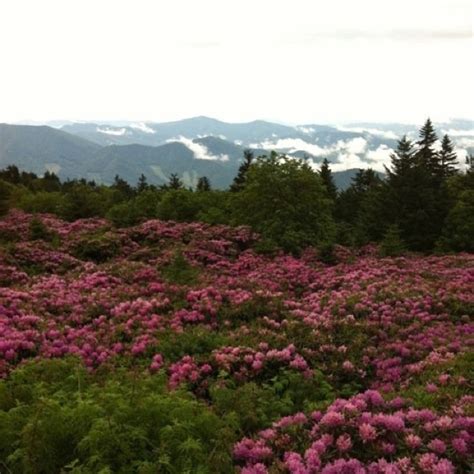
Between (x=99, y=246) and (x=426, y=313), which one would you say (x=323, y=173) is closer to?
(x=99, y=246)

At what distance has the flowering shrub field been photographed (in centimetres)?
592

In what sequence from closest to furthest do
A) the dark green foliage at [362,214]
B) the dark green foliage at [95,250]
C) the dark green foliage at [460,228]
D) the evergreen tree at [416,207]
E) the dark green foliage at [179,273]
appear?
the dark green foliage at [179,273]
the dark green foliage at [95,250]
the dark green foliage at [460,228]
the dark green foliage at [362,214]
the evergreen tree at [416,207]

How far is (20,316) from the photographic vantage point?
13.1m


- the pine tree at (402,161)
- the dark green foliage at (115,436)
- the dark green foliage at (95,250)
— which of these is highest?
the pine tree at (402,161)

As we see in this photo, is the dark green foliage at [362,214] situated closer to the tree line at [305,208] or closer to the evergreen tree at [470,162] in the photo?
Result: the tree line at [305,208]

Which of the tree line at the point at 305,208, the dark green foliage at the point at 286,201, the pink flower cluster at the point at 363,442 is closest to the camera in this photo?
the pink flower cluster at the point at 363,442

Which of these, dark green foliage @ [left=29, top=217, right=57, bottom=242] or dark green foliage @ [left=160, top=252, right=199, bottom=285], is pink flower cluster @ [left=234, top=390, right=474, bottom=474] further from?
dark green foliage @ [left=29, top=217, right=57, bottom=242]

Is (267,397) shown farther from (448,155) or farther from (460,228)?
(448,155)

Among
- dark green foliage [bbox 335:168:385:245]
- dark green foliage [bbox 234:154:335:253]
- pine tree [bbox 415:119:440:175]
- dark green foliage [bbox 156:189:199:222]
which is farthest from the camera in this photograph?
pine tree [bbox 415:119:440:175]

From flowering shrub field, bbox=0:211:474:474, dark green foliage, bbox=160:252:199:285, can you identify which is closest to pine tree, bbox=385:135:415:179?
flowering shrub field, bbox=0:211:474:474

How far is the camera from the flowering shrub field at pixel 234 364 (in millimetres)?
5918

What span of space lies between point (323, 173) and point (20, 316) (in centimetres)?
4403

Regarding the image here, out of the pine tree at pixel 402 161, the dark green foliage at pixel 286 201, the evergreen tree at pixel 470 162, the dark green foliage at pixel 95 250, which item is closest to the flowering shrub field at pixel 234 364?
the dark green foliage at pixel 95 250

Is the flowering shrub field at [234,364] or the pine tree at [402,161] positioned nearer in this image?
the flowering shrub field at [234,364]
